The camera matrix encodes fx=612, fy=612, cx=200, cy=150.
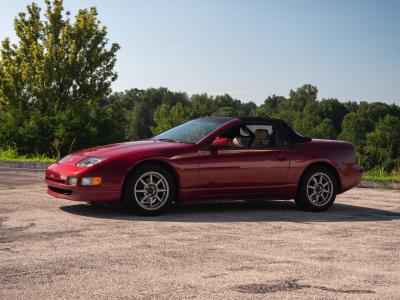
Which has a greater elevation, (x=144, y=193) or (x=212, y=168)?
(x=212, y=168)

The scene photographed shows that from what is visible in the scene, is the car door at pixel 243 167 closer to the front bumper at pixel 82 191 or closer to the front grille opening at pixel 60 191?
the front bumper at pixel 82 191

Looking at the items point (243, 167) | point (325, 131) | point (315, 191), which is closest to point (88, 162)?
point (243, 167)

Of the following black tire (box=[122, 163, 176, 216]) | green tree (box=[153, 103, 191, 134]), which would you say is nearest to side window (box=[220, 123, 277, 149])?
black tire (box=[122, 163, 176, 216])

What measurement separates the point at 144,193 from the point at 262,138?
7.04 feet

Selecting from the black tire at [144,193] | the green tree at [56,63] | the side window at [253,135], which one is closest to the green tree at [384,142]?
the green tree at [56,63]

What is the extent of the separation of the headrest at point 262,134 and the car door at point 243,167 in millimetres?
68

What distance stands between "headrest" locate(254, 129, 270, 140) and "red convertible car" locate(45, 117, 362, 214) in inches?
0.6

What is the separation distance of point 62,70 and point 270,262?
1110 inches

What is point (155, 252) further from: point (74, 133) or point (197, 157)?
point (74, 133)

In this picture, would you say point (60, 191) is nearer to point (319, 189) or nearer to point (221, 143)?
point (221, 143)

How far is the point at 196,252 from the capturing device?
6070mm

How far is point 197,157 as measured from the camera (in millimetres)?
8602

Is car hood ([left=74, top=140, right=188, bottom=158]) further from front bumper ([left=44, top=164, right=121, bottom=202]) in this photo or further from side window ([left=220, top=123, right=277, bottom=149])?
side window ([left=220, top=123, right=277, bottom=149])

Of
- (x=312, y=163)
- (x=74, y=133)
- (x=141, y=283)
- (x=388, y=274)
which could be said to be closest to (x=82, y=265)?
(x=141, y=283)
